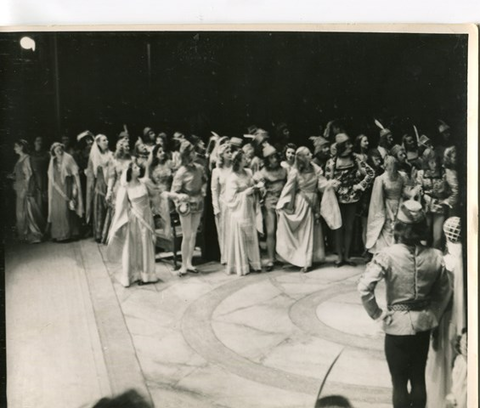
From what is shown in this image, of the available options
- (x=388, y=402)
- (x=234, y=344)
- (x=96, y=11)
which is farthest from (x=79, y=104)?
(x=388, y=402)

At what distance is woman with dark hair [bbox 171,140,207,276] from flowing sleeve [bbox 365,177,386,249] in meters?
0.94

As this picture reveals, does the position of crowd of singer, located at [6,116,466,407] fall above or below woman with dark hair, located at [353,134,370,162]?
below

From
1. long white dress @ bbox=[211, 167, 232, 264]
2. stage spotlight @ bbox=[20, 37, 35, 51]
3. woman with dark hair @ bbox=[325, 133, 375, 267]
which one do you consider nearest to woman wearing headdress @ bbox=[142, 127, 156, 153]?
long white dress @ bbox=[211, 167, 232, 264]

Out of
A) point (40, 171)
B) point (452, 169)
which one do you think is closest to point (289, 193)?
point (452, 169)

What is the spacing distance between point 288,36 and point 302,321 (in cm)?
157

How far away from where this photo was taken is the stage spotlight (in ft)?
9.76

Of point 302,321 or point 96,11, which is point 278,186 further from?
point 96,11

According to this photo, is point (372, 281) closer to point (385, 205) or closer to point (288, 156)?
point (385, 205)

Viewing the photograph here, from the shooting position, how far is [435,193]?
3.15 meters

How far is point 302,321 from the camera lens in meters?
3.09

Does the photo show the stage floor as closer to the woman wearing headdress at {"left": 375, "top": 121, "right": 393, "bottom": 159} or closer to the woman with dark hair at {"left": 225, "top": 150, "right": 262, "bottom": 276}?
the woman with dark hair at {"left": 225, "top": 150, "right": 262, "bottom": 276}

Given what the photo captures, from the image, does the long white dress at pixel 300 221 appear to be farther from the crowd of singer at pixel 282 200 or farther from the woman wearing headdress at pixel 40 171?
the woman wearing headdress at pixel 40 171

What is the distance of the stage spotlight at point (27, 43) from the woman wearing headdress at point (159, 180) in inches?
33.4

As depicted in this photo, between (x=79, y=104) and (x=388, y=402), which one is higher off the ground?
(x=79, y=104)
